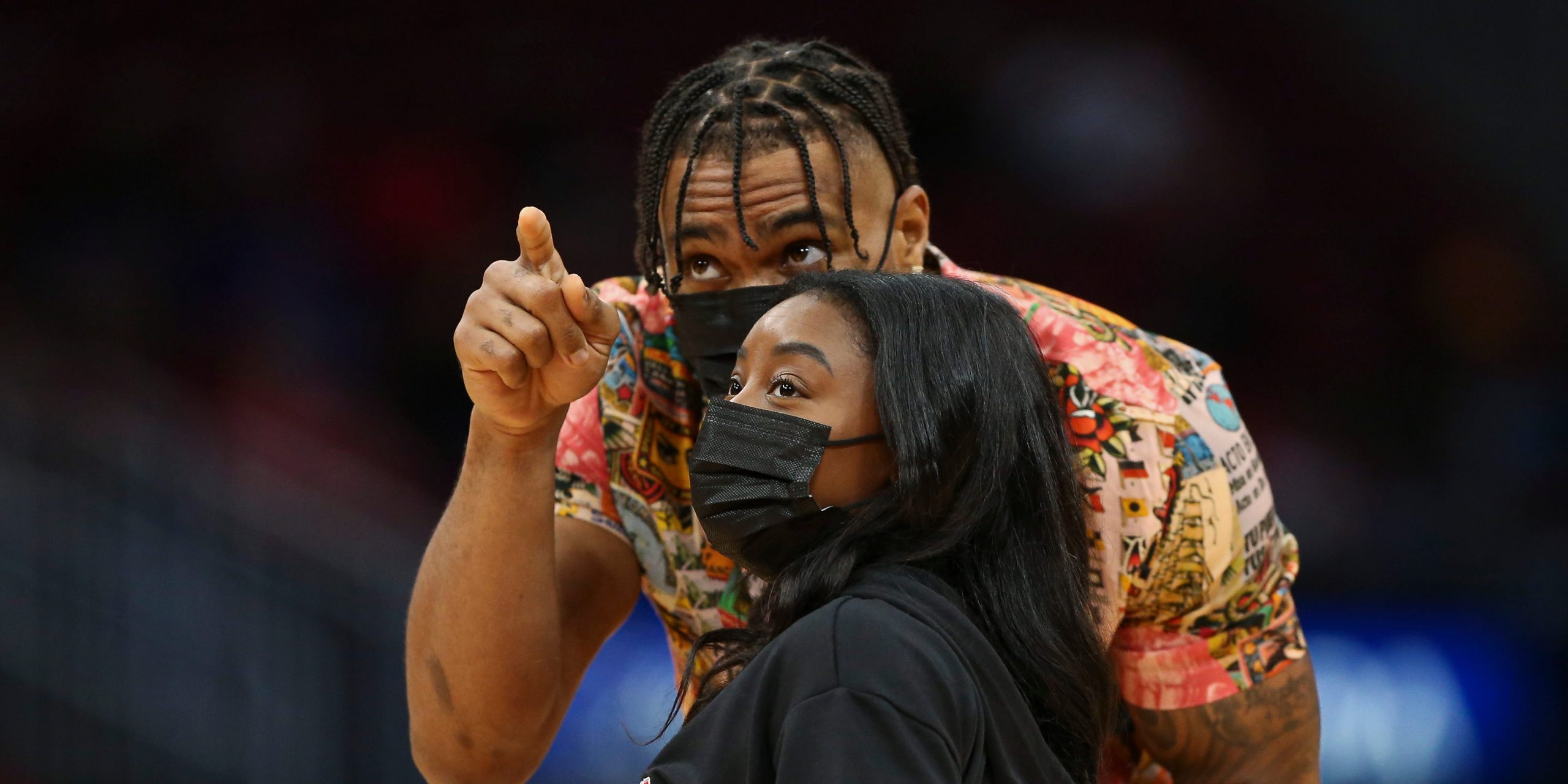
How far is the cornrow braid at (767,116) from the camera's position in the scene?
181cm

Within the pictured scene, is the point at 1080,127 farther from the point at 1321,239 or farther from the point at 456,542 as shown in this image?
the point at 456,542

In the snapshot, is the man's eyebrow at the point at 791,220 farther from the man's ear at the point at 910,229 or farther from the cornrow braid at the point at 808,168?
the man's ear at the point at 910,229

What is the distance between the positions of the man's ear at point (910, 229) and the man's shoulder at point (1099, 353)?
0.05 m

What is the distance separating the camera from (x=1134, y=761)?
195 cm

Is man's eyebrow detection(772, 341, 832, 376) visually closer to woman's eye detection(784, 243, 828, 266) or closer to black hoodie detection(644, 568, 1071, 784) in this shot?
black hoodie detection(644, 568, 1071, 784)

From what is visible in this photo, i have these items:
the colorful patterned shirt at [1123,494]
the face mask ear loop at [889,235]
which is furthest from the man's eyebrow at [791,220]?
the colorful patterned shirt at [1123,494]

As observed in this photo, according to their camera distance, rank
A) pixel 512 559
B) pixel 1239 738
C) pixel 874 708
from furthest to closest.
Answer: pixel 1239 738
pixel 512 559
pixel 874 708

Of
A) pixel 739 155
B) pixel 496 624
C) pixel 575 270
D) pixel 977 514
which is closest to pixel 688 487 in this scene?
pixel 496 624

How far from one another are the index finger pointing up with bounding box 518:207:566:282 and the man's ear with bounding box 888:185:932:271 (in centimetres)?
52

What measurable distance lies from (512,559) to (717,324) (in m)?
0.37

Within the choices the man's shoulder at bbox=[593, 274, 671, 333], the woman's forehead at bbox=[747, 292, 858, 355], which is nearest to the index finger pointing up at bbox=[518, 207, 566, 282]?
the woman's forehead at bbox=[747, 292, 858, 355]

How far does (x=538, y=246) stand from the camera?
1.51 m

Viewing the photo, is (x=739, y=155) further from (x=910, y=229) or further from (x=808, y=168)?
(x=910, y=229)

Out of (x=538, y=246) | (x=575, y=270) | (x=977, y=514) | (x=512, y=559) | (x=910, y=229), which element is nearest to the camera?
(x=977, y=514)
